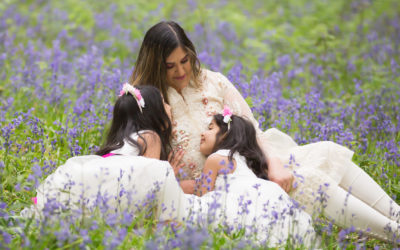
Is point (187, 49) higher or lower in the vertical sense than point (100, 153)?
higher

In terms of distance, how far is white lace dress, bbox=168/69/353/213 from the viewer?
3051mm

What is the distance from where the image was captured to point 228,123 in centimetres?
351

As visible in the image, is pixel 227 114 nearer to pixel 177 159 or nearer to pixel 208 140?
pixel 208 140

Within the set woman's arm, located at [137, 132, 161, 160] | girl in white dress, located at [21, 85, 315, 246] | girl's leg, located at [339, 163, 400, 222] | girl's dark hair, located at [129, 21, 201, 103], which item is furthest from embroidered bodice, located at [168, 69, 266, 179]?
girl's leg, located at [339, 163, 400, 222]

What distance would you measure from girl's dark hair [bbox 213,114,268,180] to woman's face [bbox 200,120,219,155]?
0.02 meters

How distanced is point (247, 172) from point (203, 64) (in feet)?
7.65

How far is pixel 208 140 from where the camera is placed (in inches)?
139

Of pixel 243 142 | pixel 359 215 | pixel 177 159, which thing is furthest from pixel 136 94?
pixel 359 215

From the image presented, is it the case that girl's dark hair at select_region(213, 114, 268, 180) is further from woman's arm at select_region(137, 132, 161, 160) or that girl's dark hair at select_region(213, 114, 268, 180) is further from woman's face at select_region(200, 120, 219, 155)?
woman's arm at select_region(137, 132, 161, 160)

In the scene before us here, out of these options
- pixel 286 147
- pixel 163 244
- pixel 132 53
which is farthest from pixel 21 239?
pixel 132 53

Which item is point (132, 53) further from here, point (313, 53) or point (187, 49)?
point (187, 49)

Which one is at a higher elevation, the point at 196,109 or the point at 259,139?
the point at 196,109

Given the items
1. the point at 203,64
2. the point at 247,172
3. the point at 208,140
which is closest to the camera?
the point at 247,172

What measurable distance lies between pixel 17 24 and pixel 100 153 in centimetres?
515
